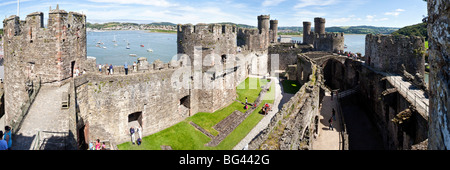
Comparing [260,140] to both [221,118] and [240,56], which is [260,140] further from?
[240,56]

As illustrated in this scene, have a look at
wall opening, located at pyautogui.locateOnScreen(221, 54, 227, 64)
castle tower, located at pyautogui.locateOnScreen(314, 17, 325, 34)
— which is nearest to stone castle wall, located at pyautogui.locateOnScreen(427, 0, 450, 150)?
wall opening, located at pyautogui.locateOnScreen(221, 54, 227, 64)

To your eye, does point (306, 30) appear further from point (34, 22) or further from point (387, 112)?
point (34, 22)

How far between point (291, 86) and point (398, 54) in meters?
9.17

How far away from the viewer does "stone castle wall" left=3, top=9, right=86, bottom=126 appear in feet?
33.8

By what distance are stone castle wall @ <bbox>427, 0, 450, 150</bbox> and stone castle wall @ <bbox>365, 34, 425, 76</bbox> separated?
17.8 metres

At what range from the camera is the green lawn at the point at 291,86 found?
23.0m

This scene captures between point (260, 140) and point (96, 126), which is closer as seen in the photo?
point (260, 140)

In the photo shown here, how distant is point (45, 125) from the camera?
7715mm

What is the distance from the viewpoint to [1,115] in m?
14.5

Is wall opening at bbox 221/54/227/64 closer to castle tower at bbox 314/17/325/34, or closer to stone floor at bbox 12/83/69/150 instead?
stone floor at bbox 12/83/69/150

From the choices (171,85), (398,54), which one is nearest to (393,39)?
(398,54)

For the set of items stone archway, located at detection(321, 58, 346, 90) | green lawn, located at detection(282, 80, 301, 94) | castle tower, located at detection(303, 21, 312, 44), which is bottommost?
green lawn, located at detection(282, 80, 301, 94)
